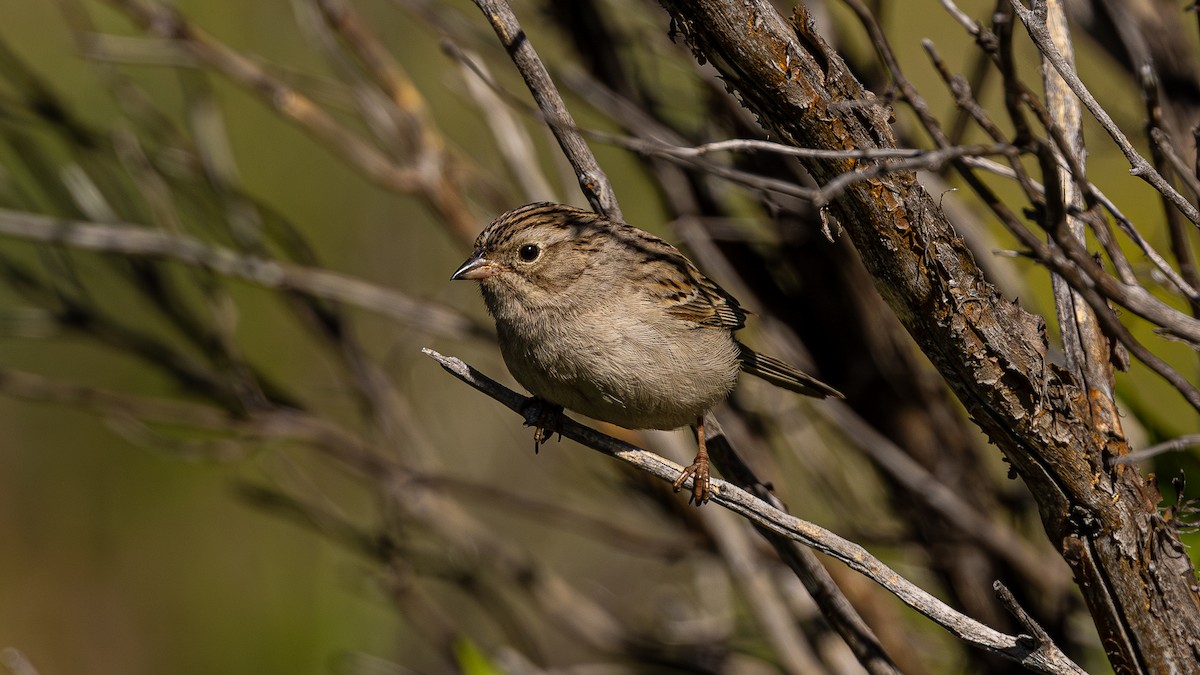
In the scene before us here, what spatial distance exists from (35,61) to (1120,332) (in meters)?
5.20

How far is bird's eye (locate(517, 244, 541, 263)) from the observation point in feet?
11.6

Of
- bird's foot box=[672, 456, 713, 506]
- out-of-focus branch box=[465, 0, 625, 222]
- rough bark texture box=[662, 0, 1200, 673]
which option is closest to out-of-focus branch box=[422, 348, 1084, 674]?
rough bark texture box=[662, 0, 1200, 673]

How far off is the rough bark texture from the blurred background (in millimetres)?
762

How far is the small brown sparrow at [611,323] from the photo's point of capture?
3234 millimetres

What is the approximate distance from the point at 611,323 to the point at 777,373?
0.59 meters

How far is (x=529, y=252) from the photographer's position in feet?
11.6

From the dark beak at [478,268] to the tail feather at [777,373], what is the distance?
785mm

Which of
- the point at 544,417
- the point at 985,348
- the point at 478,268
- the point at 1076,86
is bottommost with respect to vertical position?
the point at 544,417

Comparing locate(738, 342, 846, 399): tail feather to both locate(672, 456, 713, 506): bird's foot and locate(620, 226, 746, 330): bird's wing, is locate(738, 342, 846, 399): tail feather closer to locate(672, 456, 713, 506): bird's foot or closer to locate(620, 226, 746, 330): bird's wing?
locate(620, 226, 746, 330): bird's wing

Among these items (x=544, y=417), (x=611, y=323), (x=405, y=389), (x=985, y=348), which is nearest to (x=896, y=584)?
(x=985, y=348)

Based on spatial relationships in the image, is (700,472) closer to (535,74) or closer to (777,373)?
(777,373)

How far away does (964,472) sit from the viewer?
13.6 feet

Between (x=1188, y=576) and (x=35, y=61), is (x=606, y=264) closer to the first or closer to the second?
(x=1188, y=576)

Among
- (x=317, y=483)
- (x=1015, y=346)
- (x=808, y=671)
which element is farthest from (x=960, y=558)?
(x=317, y=483)
